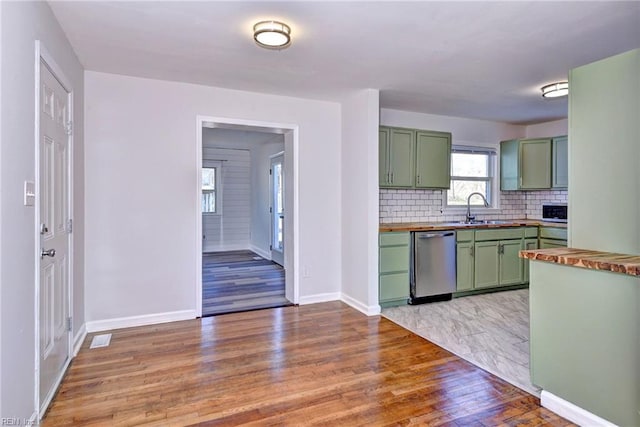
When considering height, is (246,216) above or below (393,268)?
above

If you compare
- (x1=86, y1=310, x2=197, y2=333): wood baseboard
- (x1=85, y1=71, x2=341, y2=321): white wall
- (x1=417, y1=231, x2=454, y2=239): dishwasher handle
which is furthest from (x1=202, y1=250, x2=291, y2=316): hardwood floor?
(x1=417, y1=231, x2=454, y2=239): dishwasher handle

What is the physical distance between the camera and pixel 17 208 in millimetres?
1715

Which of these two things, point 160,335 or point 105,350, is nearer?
point 105,350

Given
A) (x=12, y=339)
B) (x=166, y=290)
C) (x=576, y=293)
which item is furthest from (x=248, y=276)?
(x=576, y=293)

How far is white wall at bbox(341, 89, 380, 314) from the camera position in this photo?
3809mm

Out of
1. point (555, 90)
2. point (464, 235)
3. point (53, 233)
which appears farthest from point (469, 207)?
point (53, 233)

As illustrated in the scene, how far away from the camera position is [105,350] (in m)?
2.91

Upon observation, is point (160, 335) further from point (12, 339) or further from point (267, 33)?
point (267, 33)

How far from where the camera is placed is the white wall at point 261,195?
727 centimetres

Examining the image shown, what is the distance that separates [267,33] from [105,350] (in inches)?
107

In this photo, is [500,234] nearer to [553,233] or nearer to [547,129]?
[553,233]

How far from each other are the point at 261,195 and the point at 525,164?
4926 millimetres

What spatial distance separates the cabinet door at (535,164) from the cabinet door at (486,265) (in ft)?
4.10

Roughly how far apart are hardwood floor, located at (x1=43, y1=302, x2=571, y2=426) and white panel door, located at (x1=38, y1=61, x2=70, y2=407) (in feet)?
0.70
